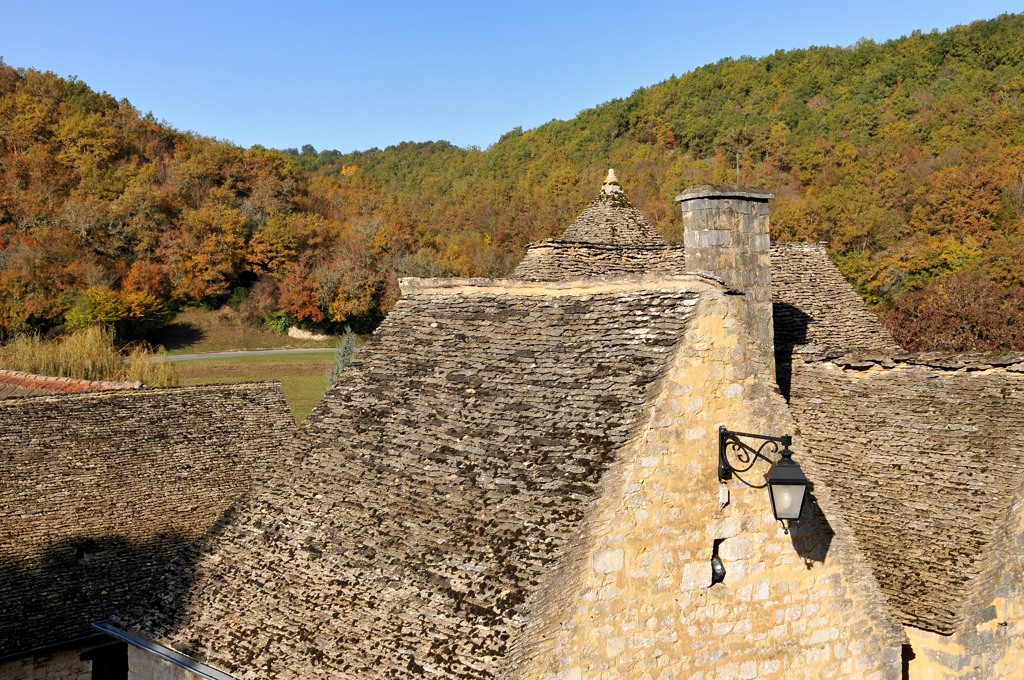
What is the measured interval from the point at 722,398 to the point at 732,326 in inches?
23.3

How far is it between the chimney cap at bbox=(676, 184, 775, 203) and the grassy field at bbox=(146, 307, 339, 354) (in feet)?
149

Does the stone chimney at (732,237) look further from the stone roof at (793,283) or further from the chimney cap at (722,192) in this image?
the stone roof at (793,283)

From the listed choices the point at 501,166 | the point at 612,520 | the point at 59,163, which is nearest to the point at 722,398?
the point at 612,520

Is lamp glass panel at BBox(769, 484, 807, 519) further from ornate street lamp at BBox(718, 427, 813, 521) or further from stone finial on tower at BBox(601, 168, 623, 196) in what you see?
stone finial on tower at BBox(601, 168, 623, 196)

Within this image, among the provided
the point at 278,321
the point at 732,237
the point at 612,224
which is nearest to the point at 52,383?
the point at 612,224

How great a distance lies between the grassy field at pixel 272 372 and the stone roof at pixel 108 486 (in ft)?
57.2

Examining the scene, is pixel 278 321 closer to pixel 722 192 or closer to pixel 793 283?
pixel 793 283

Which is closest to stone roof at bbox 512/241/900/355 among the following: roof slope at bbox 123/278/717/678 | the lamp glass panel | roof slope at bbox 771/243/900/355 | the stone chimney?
roof slope at bbox 771/243/900/355

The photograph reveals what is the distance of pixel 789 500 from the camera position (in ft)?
19.7

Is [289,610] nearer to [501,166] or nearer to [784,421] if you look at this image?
[784,421]

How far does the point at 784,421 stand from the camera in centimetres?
653

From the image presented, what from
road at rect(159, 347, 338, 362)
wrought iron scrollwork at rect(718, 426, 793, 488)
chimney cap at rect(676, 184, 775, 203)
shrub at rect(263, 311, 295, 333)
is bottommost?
road at rect(159, 347, 338, 362)

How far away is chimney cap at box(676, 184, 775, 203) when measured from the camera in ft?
31.3

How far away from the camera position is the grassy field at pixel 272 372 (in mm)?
36969
